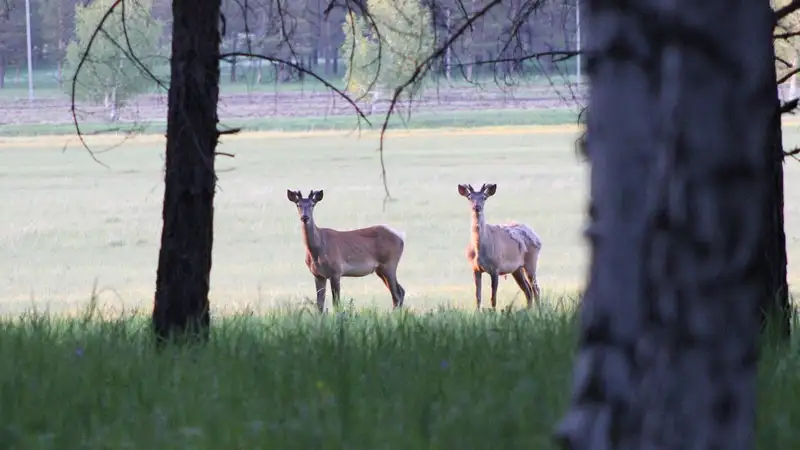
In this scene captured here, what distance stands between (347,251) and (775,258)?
11.6 m

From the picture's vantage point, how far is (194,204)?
23.3 feet

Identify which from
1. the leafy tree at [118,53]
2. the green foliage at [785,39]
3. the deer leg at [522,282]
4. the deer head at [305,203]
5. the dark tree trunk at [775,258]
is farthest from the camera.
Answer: the deer leg at [522,282]

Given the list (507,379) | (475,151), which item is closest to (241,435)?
(507,379)

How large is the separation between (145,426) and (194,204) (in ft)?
8.14

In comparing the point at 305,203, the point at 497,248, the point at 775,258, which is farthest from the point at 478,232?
the point at 775,258

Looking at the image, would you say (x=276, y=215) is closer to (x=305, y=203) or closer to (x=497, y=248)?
(x=497, y=248)

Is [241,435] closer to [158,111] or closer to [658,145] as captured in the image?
[658,145]

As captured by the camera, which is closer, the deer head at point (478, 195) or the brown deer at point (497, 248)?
the brown deer at point (497, 248)

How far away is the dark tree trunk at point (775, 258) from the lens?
6.67 m

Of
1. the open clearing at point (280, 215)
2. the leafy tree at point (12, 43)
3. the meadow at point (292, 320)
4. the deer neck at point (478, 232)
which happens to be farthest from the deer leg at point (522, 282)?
the leafy tree at point (12, 43)

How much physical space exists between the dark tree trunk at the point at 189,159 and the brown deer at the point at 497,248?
33.8ft

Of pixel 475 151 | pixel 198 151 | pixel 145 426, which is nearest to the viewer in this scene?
pixel 145 426

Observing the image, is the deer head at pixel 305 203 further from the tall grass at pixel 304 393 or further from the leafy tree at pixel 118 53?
the tall grass at pixel 304 393

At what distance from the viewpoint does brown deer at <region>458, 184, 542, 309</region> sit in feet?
59.0
